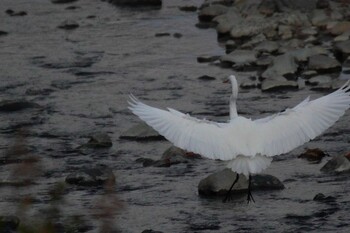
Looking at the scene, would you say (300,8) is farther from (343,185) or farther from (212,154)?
(212,154)

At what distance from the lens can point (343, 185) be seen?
9.98 meters

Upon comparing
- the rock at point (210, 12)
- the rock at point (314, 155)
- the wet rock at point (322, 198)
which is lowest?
the rock at point (210, 12)

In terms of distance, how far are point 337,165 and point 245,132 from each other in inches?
71.6

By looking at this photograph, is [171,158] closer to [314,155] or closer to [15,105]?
[314,155]

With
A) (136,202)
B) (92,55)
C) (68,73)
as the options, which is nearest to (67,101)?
(68,73)

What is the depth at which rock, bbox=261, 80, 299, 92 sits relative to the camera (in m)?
14.4

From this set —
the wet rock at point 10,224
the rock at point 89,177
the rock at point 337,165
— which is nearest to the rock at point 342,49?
the rock at point 337,165

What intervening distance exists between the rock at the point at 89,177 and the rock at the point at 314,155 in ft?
6.94

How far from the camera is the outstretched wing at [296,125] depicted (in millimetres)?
8977

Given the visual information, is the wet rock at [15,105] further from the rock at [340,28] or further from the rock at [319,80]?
the rock at [340,28]

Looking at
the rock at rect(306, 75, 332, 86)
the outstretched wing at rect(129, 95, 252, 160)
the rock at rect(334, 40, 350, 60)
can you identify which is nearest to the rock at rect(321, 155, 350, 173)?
the outstretched wing at rect(129, 95, 252, 160)

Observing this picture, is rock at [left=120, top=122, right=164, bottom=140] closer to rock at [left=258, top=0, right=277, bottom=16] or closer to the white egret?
the white egret

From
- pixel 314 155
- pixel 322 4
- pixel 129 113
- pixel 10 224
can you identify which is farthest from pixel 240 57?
pixel 10 224

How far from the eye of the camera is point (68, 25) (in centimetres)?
2034
